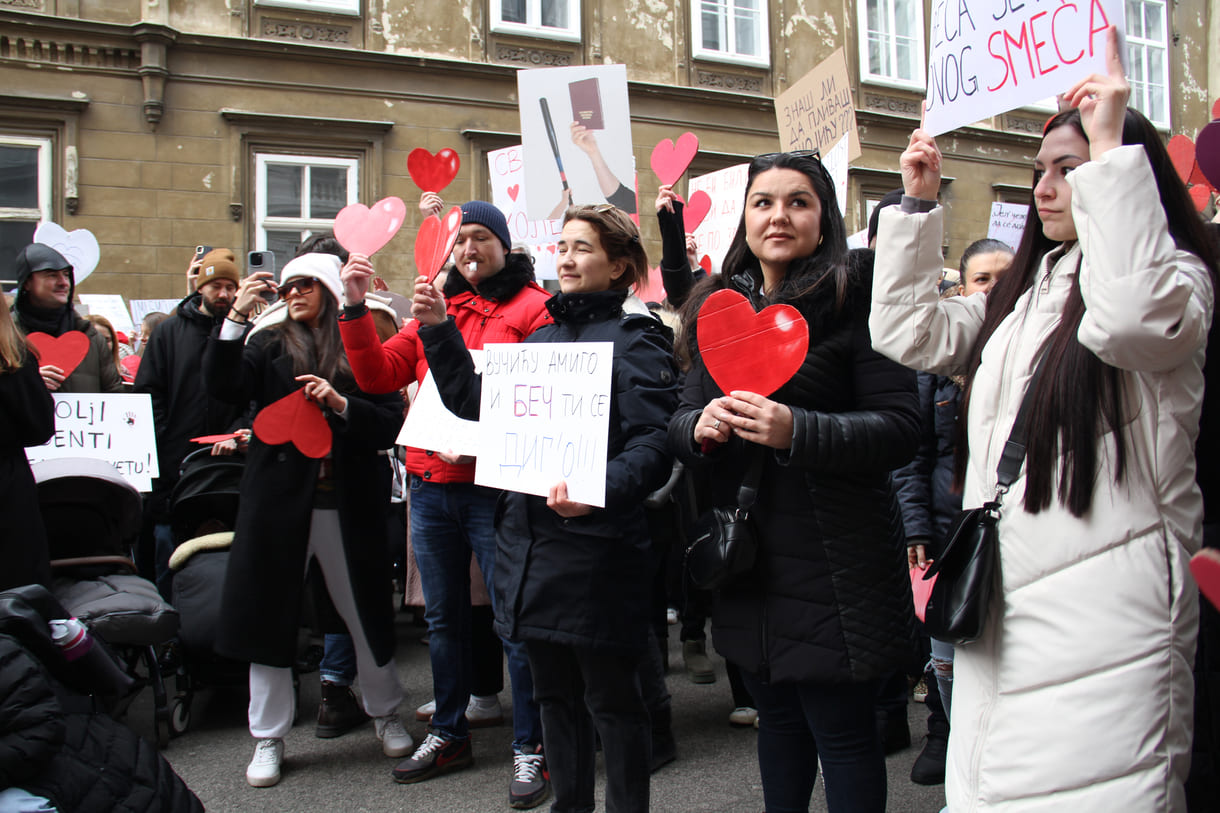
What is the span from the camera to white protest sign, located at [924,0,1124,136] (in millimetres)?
2096

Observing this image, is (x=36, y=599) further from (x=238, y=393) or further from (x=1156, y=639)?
(x=1156, y=639)

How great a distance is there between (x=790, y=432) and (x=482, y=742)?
93.5 inches

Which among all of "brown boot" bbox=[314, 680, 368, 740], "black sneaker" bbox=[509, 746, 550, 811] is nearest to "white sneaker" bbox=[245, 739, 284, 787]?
"brown boot" bbox=[314, 680, 368, 740]

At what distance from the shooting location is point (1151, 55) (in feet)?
→ 54.6

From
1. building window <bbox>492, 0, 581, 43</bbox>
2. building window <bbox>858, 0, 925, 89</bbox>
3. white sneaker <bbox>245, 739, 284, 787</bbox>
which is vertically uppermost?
building window <bbox>858, 0, 925, 89</bbox>

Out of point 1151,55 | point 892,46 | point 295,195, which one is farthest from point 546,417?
point 1151,55

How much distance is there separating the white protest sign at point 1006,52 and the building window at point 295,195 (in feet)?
30.3

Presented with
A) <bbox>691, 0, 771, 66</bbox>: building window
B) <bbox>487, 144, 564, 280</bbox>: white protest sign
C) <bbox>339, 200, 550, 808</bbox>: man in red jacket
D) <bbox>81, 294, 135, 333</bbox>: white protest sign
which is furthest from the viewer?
<bbox>691, 0, 771, 66</bbox>: building window

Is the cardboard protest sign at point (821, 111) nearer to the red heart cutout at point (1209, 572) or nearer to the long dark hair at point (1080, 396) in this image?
the long dark hair at point (1080, 396)

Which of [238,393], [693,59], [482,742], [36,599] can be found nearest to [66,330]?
[238,393]

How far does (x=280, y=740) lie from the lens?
351 centimetres

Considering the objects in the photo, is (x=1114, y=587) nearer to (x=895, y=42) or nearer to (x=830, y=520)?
(x=830, y=520)

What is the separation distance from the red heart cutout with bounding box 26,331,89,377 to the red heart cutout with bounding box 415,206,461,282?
2018 mm

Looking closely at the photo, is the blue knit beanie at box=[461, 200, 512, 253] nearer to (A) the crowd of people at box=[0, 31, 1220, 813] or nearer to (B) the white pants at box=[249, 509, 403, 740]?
(A) the crowd of people at box=[0, 31, 1220, 813]
